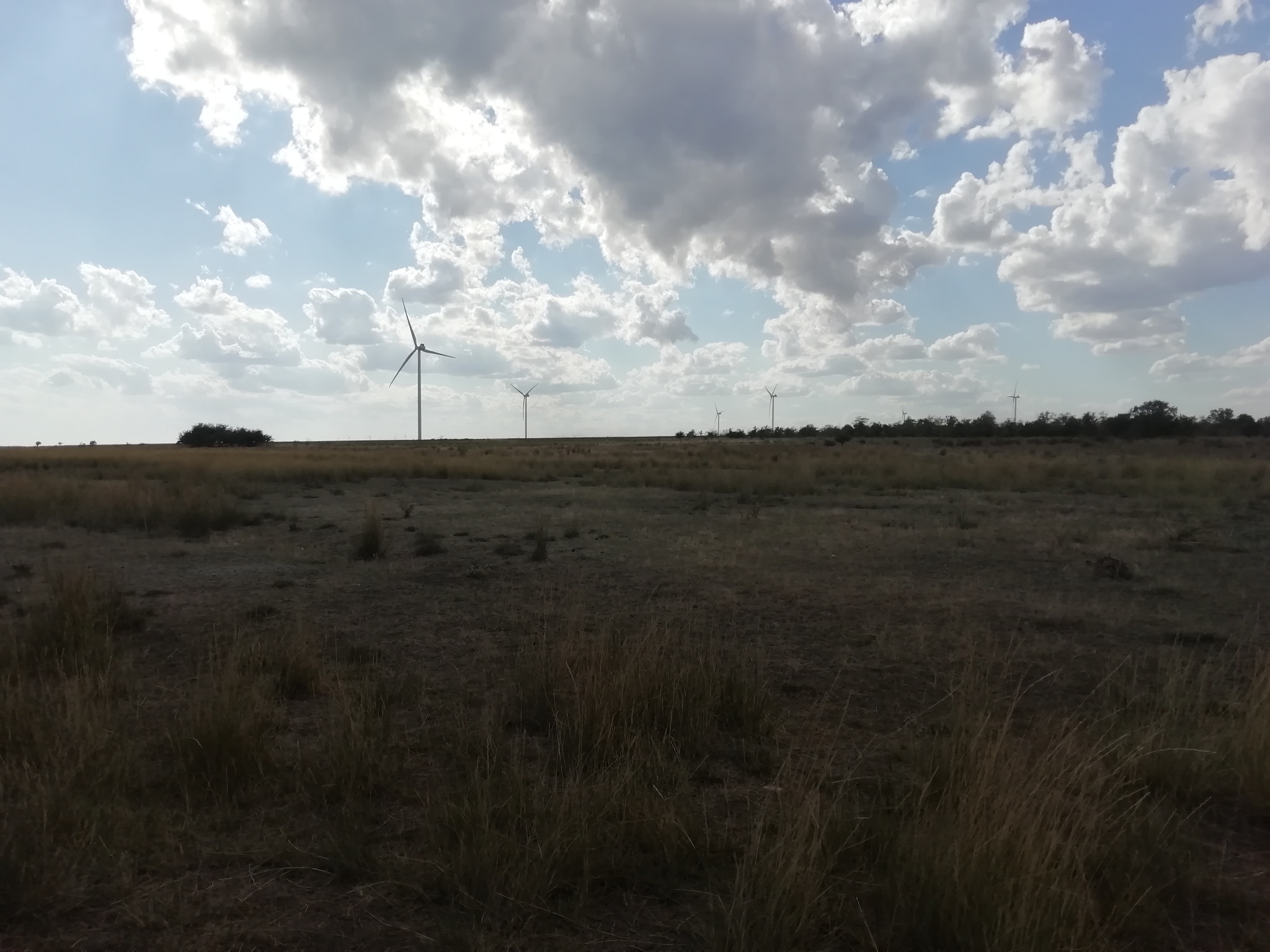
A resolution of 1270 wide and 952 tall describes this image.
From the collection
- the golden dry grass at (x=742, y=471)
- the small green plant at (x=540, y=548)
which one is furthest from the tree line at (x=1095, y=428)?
the small green plant at (x=540, y=548)

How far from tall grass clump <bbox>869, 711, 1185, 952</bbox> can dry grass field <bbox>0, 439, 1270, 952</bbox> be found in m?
0.02

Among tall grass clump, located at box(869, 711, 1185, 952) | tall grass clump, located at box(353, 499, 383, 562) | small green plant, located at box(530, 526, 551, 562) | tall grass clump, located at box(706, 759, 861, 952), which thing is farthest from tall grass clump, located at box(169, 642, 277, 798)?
tall grass clump, located at box(353, 499, 383, 562)

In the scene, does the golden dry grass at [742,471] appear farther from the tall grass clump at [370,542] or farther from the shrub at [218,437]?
the shrub at [218,437]

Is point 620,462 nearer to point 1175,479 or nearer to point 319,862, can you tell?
point 1175,479

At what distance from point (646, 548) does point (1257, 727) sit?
1161cm

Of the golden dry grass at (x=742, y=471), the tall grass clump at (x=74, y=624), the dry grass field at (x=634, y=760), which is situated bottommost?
the dry grass field at (x=634, y=760)

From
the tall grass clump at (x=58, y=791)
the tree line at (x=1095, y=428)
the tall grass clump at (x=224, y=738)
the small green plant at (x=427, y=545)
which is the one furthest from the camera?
the tree line at (x=1095, y=428)

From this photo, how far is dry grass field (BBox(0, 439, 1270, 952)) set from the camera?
3910 millimetres

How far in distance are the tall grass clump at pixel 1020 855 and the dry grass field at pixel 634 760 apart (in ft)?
0.07

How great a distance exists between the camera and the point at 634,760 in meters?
5.30

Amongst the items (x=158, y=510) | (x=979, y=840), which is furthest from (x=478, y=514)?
(x=979, y=840)

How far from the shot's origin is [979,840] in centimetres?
393

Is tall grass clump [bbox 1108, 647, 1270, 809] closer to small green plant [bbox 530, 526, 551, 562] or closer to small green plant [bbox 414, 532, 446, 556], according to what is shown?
small green plant [bbox 530, 526, 551, 562]

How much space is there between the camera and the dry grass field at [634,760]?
391 cm
